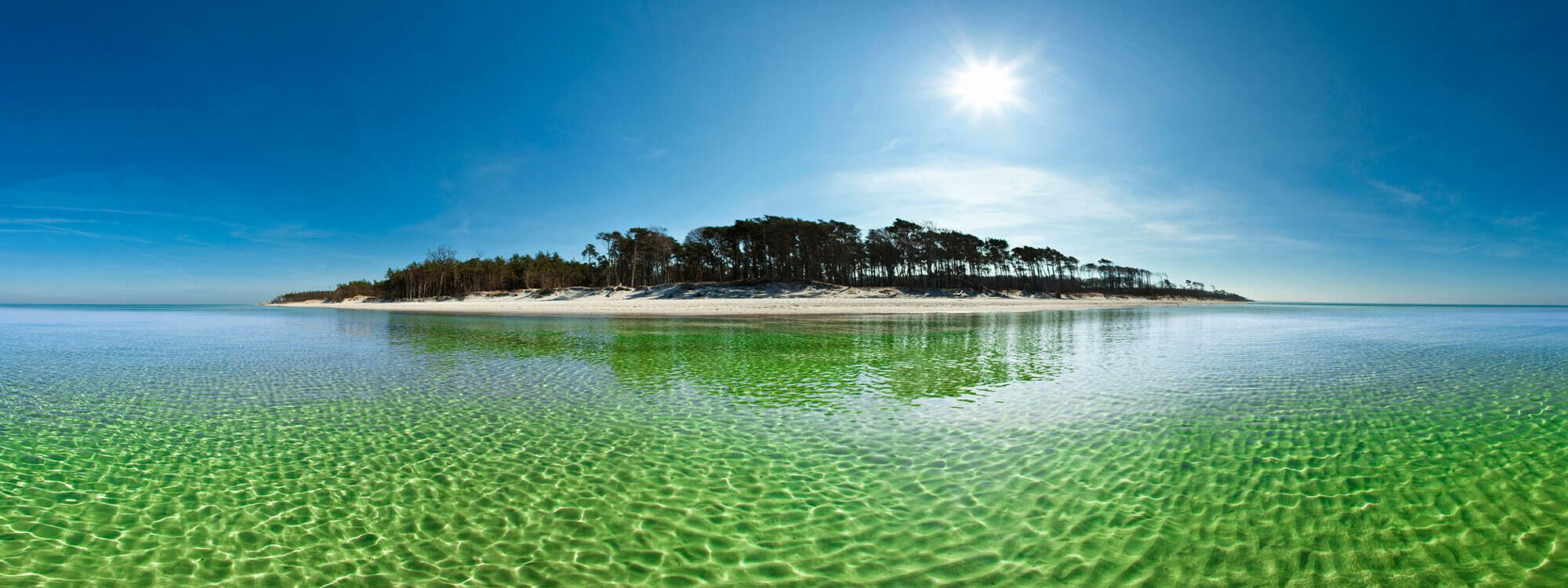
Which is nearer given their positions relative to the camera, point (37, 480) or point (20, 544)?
point (20, 544)

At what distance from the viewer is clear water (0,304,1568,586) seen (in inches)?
156

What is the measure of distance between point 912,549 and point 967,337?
59.6 feet

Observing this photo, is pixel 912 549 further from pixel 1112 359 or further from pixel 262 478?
pixel 1112 359

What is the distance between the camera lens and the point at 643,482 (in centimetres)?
552

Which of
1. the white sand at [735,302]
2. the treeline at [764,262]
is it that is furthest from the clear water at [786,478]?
the treeline at [764,262]

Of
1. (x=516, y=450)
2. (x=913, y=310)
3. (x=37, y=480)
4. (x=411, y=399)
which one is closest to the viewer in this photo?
(x=37, y=480)

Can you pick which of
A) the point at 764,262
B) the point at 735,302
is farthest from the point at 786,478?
the point at 764,262

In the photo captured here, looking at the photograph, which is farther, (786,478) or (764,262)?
(764,262)

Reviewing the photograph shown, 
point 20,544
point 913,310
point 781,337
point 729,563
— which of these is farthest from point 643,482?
point 913,310

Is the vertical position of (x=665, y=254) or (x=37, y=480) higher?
(x=665, y=254)

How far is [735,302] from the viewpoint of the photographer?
52.8 meters

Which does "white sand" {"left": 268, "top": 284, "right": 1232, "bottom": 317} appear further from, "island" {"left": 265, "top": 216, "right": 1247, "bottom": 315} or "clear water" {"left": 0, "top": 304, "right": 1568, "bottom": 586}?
"clear water" {"left": 0, "top": 304, "right": 1568, "bottom": 586}

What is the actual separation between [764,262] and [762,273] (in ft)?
5.46

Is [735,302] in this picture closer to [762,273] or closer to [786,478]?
[762,273]
